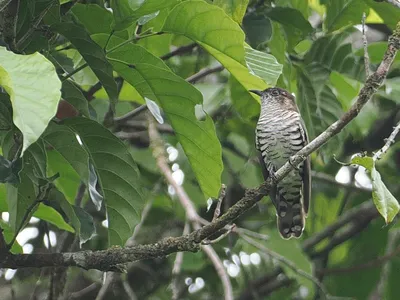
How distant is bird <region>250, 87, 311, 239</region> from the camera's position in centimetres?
326

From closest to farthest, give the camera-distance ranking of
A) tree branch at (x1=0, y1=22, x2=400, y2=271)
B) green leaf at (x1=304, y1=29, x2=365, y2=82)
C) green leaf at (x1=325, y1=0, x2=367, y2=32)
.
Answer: tree branch at (x1=0, y1=22, x2=400, y2=271), green leaf at (x1=325, y1=0, x2=367, y2=32), green leaf at (x1=304, y1=29, x2=365, y2=82)

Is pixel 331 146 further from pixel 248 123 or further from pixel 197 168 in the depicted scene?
pixel 197 168

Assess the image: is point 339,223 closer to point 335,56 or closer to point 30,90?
point 335,56

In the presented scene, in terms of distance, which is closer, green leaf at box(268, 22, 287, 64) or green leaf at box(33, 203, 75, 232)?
green leaf at box(33, 203, 75, 232)

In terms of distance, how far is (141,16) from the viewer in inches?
74.5

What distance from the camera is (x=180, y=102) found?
7.07ft

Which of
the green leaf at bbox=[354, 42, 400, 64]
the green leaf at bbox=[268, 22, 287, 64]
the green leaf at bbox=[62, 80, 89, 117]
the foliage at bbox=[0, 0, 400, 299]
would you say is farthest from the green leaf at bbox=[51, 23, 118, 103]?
the green leaf at bbox=[354, 42, 400, 64]

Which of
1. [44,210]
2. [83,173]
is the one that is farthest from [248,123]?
[83,173]

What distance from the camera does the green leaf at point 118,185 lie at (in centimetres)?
219

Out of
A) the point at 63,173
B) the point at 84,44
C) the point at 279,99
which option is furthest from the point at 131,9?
the point at 279,99

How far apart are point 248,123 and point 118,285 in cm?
113

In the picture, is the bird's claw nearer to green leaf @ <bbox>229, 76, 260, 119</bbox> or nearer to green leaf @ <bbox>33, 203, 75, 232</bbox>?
green leaf @ <bbox>229, 76, 260, 119</bbox>

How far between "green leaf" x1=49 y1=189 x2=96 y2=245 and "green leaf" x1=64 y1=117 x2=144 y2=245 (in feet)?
0.38

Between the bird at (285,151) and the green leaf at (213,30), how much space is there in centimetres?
126
